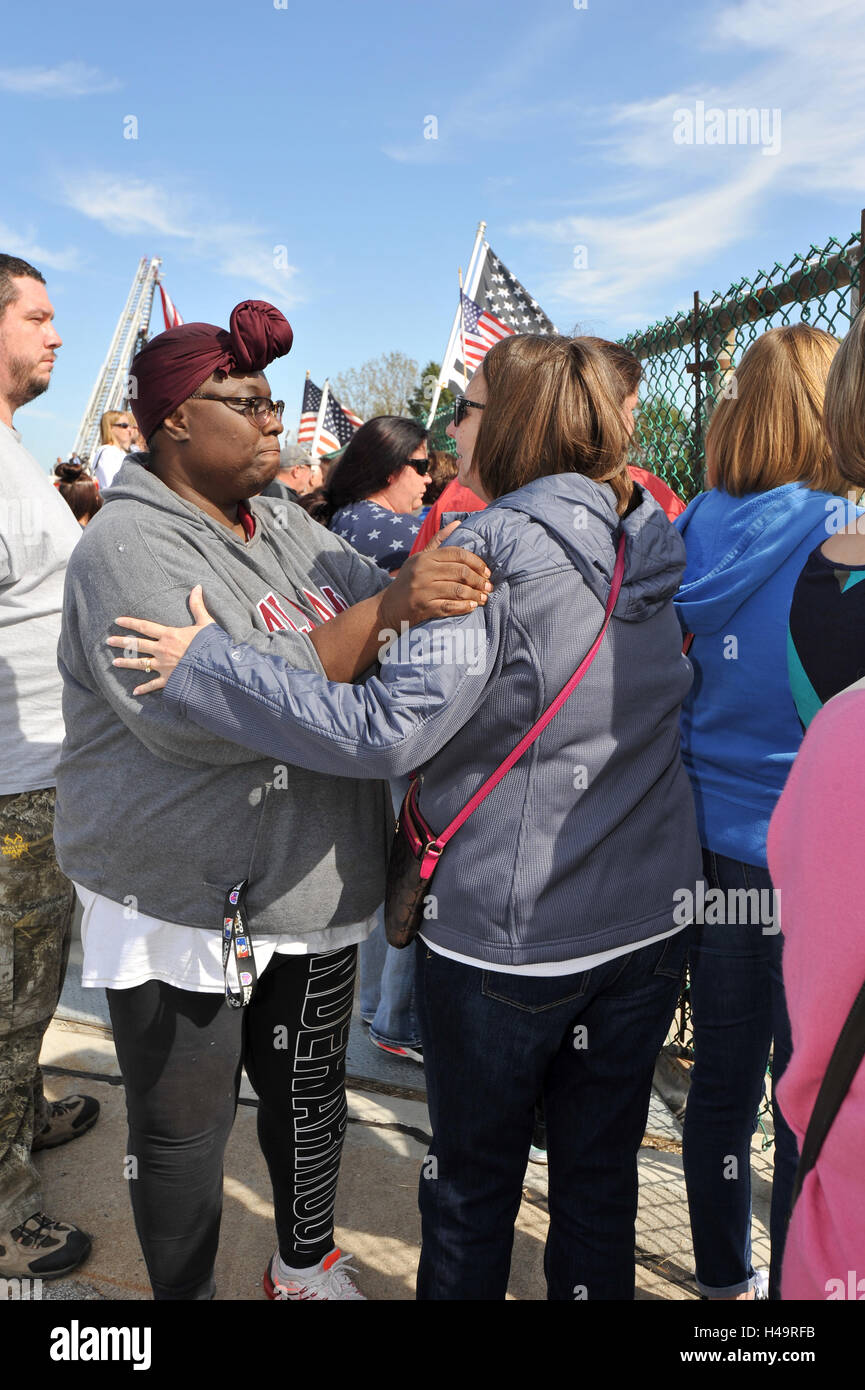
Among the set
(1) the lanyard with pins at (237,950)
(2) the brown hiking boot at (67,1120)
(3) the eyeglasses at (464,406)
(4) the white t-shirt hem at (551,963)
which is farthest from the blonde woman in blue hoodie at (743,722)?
(2) the brown hiking boot at (67,1120)

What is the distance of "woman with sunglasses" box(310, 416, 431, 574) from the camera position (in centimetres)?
358

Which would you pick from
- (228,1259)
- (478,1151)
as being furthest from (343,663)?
(228,1259)

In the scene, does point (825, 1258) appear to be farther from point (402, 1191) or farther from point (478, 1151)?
point (402, 1191)

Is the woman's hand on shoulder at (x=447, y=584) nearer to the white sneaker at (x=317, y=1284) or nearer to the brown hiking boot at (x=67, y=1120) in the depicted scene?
the white sneaker at (x=317, y=1284)

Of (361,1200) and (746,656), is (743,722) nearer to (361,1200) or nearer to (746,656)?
(746,656)

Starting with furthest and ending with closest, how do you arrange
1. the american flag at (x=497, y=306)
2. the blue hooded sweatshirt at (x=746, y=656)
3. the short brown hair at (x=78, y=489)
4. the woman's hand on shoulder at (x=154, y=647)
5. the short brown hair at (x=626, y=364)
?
1. the american flag at (x=497, y=306)
2. the short brown hair at (x=78, y=489)
3. the short brown hair at (x=626, y=364)
4. the blue hooded sweatshirt at (x=746, y=656)
5. the woman's hand on shoulder at (x=154, y=647)

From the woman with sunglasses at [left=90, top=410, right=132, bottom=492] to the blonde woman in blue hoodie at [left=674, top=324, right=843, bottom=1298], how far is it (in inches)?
231

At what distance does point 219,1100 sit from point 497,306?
613cm

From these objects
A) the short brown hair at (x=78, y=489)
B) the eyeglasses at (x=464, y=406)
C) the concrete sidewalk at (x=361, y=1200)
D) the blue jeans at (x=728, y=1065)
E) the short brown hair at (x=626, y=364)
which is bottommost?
the concrete sidewalk at (x=361, y=1200)

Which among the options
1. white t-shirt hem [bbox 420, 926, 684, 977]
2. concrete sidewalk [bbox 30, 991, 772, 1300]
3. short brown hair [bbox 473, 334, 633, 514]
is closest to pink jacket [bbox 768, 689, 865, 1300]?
white t-shirt hem [bbox 420, 926, 684, 977]

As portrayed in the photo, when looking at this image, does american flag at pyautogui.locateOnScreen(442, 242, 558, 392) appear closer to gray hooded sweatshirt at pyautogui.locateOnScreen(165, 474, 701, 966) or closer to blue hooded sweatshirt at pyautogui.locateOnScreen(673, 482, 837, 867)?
blue hooded sweatshirt at pyautogui.locateOnScreen(673, 482, 837, 867)

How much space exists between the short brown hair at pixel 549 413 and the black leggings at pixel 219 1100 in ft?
3.74

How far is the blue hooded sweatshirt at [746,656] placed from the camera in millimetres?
2088

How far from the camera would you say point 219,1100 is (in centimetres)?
200
